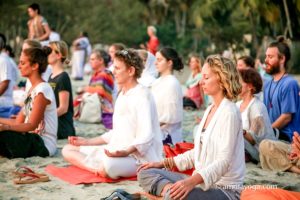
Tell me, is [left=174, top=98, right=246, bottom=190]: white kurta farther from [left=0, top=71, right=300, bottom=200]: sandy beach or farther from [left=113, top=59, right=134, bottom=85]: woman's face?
[left=113, top=59, right=134, bottom=85]: woman's face

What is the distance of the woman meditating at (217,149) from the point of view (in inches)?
156

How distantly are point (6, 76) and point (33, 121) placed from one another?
229 centimetres

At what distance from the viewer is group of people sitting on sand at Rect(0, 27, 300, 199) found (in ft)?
13.4

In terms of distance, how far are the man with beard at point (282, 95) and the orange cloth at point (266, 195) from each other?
9.02ft

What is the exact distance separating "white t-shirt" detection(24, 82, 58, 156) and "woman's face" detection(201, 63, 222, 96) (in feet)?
8.94

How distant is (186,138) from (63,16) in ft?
88.6

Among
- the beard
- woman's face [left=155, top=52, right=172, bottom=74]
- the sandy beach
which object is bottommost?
the sandy beach

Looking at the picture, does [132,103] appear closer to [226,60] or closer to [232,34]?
[226,60]

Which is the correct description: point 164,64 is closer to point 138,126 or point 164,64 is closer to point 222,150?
point 138,126

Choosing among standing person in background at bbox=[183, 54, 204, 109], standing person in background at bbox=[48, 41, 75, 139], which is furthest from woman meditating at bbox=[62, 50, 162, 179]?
standing person in background at bbox=[183, 54, 204, 109]

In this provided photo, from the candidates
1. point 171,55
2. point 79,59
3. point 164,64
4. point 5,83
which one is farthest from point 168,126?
point 79,59

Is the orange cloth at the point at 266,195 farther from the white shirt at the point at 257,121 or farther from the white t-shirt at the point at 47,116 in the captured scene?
the white t-shirt at the point at 47,116

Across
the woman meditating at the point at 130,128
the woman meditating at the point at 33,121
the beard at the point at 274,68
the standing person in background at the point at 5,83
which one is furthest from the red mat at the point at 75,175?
the standing person in background at the point at 5,83

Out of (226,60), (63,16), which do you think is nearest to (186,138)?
(226,60)
